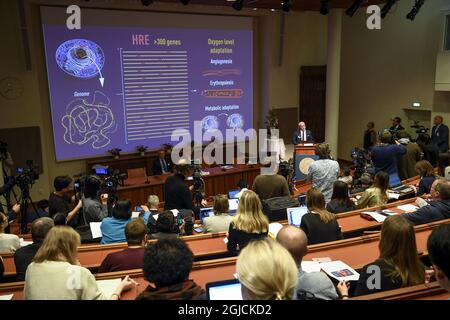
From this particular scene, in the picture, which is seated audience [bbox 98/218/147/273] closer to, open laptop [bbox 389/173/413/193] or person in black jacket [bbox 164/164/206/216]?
person in black jacket [bbox 164/164/206/216]

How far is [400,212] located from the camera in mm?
4090

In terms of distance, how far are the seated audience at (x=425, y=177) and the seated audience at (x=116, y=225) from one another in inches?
133

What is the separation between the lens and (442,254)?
5.70ft

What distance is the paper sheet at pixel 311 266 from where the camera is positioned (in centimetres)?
277

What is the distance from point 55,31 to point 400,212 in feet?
21.9

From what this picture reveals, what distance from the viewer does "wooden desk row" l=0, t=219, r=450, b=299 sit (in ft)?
8.52

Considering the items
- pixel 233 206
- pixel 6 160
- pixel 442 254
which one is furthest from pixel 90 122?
pixel 442 254

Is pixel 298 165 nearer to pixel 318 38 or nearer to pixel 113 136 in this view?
pixel 113 136

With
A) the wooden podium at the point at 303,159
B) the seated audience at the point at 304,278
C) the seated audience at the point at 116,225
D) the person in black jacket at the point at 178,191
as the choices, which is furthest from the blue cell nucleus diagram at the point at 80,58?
the seated audience at the point at 304,278

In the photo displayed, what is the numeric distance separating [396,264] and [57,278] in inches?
72.0

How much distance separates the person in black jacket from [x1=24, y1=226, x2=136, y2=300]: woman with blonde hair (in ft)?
8.88

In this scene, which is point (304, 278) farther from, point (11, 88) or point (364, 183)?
point (11, 88)

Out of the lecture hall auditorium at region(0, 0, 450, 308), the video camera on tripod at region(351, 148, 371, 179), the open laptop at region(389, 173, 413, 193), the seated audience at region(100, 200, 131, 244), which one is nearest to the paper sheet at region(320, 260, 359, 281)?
the lecture hall auditorium at region(0, 0, 450, 308)
